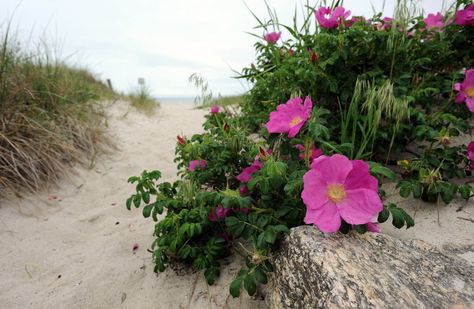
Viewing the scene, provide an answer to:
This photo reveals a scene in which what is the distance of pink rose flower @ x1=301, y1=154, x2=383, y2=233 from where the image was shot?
1.03m

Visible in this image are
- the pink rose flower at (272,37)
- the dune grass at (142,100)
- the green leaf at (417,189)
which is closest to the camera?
the green leaf at (417,189)

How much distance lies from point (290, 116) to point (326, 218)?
1.56 ft

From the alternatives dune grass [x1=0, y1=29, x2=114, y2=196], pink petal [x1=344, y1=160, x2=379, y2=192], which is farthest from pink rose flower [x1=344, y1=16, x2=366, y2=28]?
dune grass [x1=0, y1=29, x2=114, y2=196]

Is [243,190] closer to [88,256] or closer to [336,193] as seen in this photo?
[336,193]

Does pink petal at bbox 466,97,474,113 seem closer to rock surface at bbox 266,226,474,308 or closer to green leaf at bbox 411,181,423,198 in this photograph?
green leaf at bbox 411,181,423,198

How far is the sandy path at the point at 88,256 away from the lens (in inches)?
56.9

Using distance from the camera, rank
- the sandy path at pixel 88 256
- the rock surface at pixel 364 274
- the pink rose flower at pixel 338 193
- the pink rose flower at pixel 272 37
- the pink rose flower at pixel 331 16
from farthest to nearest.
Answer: the pink rose flower at pixel 272 37 < the pink rose flower at pixel 331 16 < the sandy path at pixel 88 256 < the pink rose flower at pixel 338 193 < the rock surface at pixel 364 274

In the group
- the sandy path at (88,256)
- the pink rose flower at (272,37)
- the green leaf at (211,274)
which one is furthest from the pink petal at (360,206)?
the pink rose flower at (272,37)

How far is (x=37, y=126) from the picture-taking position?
2.79 metres

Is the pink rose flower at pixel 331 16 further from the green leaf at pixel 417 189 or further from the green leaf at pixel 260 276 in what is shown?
the green leaf at pixel 260 276

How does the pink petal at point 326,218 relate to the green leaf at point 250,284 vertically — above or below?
above

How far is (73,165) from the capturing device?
116 inches

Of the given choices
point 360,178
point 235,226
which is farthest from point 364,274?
point 235,226

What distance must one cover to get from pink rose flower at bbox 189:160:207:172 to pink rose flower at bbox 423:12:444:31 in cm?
160
